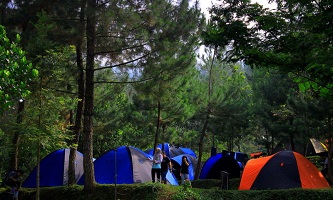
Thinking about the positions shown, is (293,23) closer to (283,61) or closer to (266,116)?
(283,61)

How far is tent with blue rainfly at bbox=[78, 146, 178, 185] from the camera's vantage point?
477 inches

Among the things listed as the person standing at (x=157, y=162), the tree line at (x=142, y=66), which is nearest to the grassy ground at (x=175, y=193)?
the tree line at (x=142, y=66)

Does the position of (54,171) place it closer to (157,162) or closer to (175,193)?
(157,162)

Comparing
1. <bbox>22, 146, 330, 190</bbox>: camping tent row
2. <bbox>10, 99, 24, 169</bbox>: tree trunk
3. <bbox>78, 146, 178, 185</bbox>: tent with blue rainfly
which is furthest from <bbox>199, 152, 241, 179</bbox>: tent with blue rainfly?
<bbox>10, 99, 24, 169</bbox>: tree trunk

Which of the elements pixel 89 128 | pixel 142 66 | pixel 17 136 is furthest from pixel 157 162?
pixel 17 136

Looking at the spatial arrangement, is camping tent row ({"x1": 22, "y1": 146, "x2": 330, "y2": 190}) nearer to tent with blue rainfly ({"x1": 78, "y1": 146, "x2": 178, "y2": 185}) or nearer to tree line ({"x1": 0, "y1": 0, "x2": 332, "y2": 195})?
tent with blue rainfly ({"x1": 78, "y1": 146, "x2": 178, "y2": 185})

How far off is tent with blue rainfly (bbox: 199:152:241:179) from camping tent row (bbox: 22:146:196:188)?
12.9ft

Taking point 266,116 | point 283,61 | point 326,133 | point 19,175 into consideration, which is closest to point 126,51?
point 19,175

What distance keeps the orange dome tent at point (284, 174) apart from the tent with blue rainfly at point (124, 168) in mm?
3141

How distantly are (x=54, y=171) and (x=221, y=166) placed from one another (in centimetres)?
738

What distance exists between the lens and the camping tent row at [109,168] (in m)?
12.2

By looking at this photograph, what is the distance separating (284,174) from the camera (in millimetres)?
10727

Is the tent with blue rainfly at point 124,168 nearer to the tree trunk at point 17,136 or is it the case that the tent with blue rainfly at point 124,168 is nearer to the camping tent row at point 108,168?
the camping tent row at point 108,168

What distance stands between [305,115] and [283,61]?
10.4m
